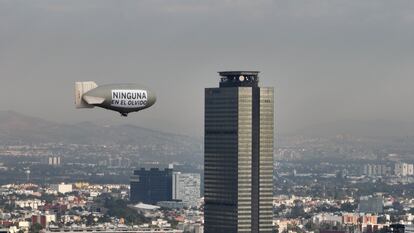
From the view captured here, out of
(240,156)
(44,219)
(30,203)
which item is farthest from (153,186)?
(240,156)

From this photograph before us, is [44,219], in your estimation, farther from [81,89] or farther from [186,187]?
[81,89]

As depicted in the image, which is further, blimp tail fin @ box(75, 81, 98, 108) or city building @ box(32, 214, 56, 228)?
city building @ box(32, 214, 56, 228)

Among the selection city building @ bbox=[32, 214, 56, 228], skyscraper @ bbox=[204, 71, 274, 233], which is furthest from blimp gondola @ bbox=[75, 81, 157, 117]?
city building @ bbox=[32, 214, 56, 228]

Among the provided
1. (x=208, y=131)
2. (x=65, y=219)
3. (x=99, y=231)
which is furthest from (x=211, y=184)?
(x=65, y=219)

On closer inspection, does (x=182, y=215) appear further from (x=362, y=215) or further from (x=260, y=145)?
(x=260, y=145)

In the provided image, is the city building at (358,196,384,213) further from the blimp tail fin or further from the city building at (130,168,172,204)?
the blimp tail fin
